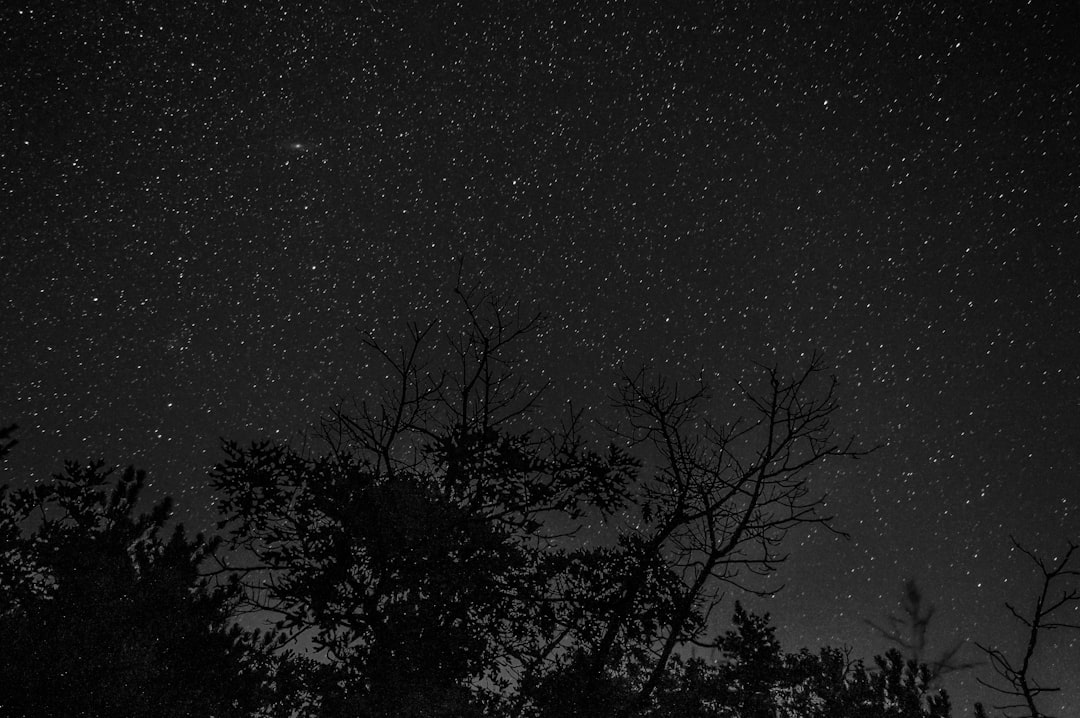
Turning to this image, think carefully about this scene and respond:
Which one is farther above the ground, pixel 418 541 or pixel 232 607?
pixel 418 541

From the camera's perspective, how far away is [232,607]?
523cm

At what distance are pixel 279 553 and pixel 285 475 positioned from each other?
634mm

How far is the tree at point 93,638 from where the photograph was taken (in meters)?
5.77

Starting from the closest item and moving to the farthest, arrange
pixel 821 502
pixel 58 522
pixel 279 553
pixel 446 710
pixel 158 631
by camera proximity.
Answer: pixel 446 710 < pixel 279 553 < pixel 821 502 < pixel 58 522 < pixel 158 631

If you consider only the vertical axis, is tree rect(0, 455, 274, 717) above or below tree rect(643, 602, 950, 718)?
below

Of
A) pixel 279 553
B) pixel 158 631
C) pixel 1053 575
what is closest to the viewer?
pixel 1053 575

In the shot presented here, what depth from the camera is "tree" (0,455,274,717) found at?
18.9 feet

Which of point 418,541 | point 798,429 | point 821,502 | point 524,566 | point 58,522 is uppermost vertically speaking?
point 798,429

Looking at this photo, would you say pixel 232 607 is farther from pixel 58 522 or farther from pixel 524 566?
pixel 58 522

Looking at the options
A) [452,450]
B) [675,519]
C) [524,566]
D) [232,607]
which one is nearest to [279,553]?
[232,607]

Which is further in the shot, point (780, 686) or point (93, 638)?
point (780, 686)

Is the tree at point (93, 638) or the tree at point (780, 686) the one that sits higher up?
the tree at point (780, 686)

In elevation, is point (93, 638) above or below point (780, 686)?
below

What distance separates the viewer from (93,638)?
6.46 metres
